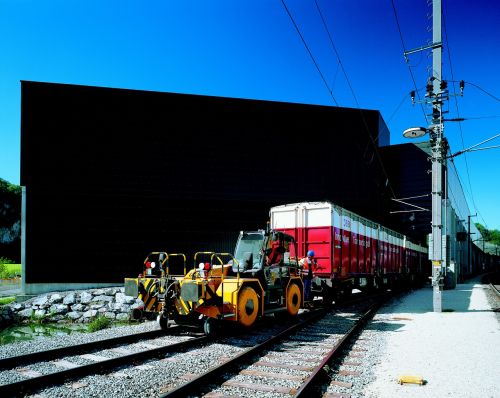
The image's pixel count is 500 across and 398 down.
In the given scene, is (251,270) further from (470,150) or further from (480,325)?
(470,150)

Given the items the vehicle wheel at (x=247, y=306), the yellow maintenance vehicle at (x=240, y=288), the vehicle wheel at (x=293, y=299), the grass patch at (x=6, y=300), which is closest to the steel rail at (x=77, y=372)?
the yellow maintenance vehicle at (x=240, y=288)

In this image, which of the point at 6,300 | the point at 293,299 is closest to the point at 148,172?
the point at 6,300

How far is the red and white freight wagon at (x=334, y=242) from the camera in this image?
14617mm

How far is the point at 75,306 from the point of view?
23109mm

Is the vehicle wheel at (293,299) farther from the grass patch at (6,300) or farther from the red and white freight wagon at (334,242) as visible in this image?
the grass patch at (6,300)

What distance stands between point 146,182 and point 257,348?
20.3 meters

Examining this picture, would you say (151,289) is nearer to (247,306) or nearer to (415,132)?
(247,306)

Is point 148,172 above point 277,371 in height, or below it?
above

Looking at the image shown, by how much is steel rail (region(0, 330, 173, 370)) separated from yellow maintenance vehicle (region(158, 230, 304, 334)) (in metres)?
0.90

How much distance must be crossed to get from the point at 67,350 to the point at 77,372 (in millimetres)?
1615

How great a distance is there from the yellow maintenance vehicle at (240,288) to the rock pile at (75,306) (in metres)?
12.7

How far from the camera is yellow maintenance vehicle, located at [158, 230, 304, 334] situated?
29.4 ft

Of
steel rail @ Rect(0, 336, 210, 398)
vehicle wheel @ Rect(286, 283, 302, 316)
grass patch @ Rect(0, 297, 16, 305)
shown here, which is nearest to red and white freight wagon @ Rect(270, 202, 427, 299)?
vehicle wheel @ Rect(286, 283, 302, 316)

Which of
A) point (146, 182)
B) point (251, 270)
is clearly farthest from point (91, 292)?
point (251, 270)
